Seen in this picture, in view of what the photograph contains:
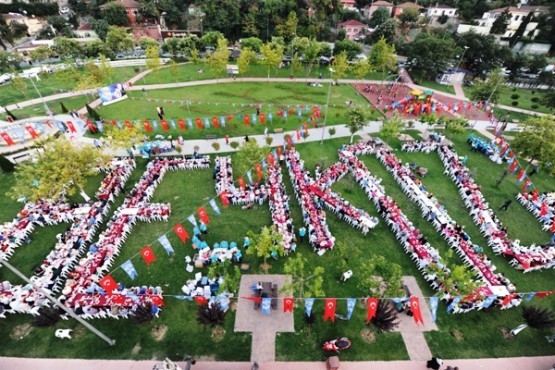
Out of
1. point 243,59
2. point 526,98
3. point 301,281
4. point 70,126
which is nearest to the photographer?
point 301,281

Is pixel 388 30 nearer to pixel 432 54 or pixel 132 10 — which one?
pixel 432 54

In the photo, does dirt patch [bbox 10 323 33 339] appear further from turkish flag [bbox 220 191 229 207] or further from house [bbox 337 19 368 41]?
house [bbox 337 19 368 41]

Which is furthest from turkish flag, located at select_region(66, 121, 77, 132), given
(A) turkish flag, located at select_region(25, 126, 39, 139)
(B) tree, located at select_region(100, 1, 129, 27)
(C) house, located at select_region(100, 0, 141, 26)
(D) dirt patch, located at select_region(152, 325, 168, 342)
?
(C) house, located at select_region(100, 0, 141, 26)

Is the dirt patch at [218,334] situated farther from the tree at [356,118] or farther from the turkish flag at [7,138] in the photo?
the turkish flag at [7,138]

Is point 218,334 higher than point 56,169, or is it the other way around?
point 56,169

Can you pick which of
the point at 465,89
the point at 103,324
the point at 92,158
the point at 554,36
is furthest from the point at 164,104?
the point at 554,36

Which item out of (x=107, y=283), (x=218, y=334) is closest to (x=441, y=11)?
(x=218, y=334)
